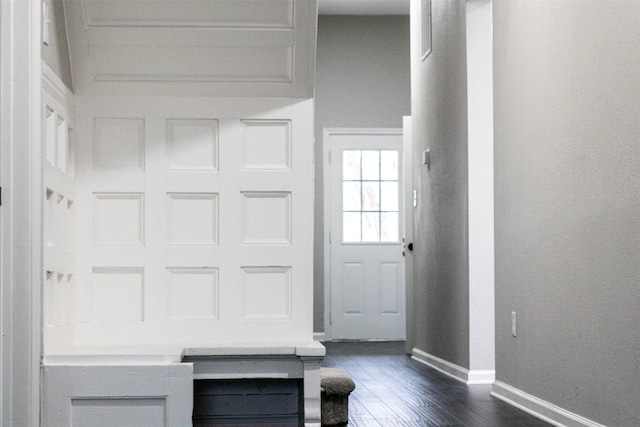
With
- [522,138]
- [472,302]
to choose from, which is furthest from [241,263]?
[472,302]

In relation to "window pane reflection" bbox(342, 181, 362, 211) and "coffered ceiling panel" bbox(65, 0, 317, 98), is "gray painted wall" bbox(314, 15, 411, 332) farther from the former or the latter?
"coffered ceiling panel" bbox(65, 0, 317, 98)

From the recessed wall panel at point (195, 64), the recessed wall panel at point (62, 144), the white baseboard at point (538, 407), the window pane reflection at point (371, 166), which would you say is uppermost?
the window pane reflection at point (371, 166)

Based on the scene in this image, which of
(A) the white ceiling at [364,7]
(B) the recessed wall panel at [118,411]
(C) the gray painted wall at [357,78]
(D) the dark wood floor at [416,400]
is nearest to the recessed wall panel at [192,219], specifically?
(B) the recessed wall panel at [118,411]

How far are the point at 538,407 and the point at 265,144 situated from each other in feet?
6.13

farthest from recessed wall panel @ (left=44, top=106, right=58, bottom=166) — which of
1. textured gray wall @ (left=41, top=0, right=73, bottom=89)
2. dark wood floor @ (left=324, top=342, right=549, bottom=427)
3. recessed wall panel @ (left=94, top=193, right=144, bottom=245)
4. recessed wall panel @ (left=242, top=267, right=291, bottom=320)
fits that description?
dark wood floor @ (left=324, top=342, right=549, bottom=427)

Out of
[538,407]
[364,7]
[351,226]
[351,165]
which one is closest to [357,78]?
[364,7]

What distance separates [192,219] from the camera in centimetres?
321

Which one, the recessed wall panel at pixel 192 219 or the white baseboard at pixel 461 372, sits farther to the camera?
the white baseboard at pixel 461 372

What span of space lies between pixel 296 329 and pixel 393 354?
4.37 meters

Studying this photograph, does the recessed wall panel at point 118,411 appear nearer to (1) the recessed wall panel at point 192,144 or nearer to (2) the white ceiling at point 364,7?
(1) the recessed wall panel at point 192,144

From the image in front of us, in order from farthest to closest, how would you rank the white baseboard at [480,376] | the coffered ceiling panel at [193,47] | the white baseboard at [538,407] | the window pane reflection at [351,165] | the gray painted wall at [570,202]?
the window pane reflection at [351,165] < the white baseboard at [480,376] < the white baseboard at [538,407] < the gray painted wall at [570,202] < the coffered ceiling panel at [193,47]

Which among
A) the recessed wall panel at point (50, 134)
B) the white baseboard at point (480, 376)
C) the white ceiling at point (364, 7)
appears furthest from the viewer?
the white ceiling at point (364, 7)

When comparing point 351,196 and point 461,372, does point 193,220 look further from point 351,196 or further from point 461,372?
point 351,196

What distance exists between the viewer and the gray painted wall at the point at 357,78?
9.05m
